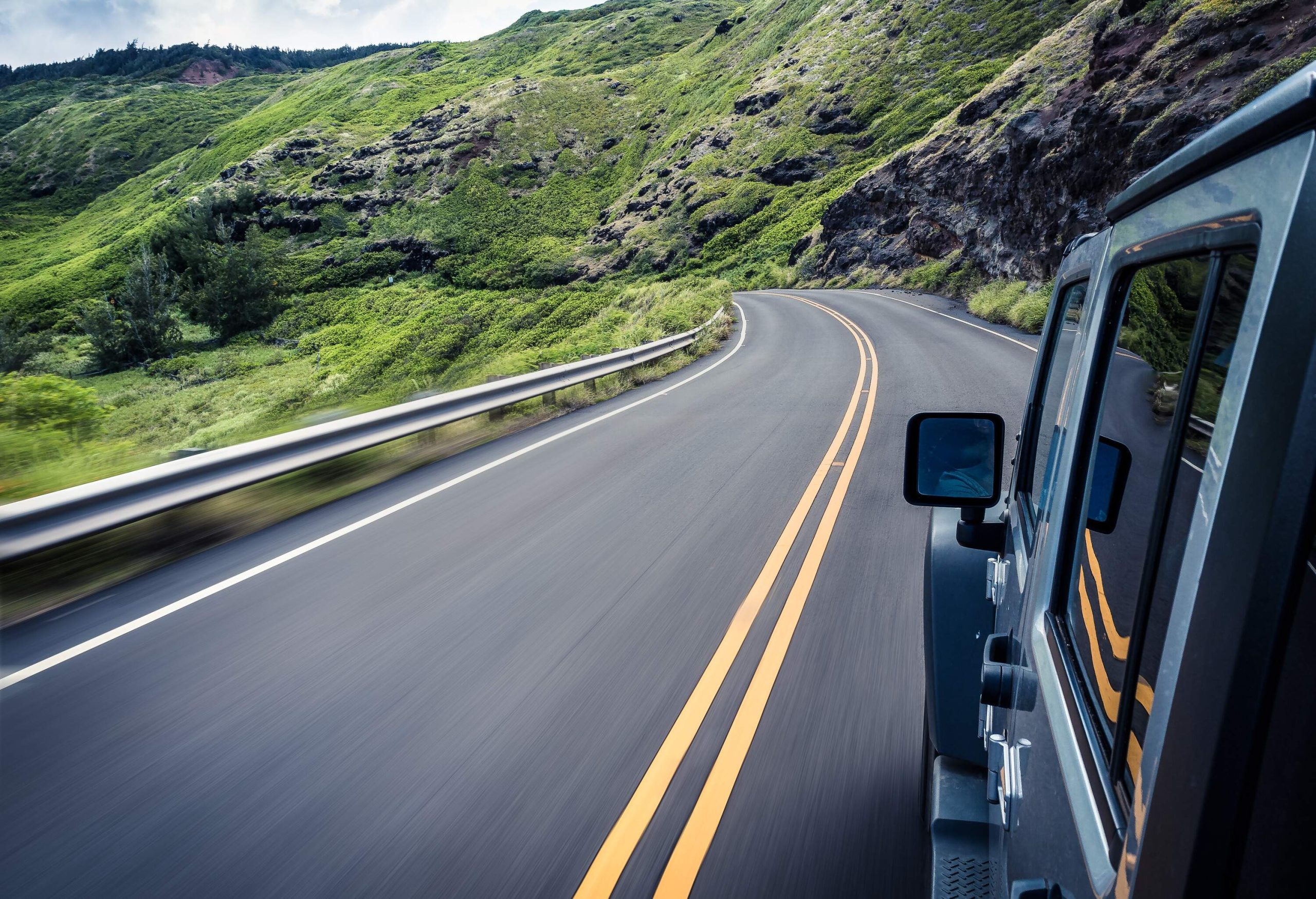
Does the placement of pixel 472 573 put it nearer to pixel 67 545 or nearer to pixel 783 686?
pixel 783 686

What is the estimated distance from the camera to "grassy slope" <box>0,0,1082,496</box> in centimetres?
3825

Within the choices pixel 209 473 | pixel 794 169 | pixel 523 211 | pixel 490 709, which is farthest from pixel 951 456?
pixel 523 211

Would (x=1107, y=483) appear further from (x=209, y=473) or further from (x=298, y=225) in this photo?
(x=298, y=225)

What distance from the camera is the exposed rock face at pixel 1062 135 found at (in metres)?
19.8

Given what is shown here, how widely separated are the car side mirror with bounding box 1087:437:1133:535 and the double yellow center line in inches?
71.1

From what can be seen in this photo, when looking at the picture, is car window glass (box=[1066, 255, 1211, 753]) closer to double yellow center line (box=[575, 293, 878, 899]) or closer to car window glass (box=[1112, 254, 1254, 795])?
car window glass (box=[1112, 254, 1254, 795])

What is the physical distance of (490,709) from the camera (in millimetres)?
3586

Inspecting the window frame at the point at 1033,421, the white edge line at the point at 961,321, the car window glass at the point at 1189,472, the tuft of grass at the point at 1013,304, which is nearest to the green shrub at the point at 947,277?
the white edge line at the point at 961,321

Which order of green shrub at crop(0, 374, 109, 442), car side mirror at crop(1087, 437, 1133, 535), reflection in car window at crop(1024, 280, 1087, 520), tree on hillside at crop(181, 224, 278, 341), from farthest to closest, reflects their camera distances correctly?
tree on hillside at crop(181, 224, 278, 341)
green shrub at crop(0, 374, 109, 442)
reflection in car window at crop(1024, 280, 1087, 520)
car side mirror at crop(1087, 437, 1133, 535)

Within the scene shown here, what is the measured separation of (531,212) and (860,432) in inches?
3540

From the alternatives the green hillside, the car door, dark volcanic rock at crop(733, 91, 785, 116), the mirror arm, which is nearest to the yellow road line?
the car door

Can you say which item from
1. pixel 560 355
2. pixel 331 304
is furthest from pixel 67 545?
pixel 331 304

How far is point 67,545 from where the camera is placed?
572 centimetres

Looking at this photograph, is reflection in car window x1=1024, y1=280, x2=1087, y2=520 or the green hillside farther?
the green hillside
